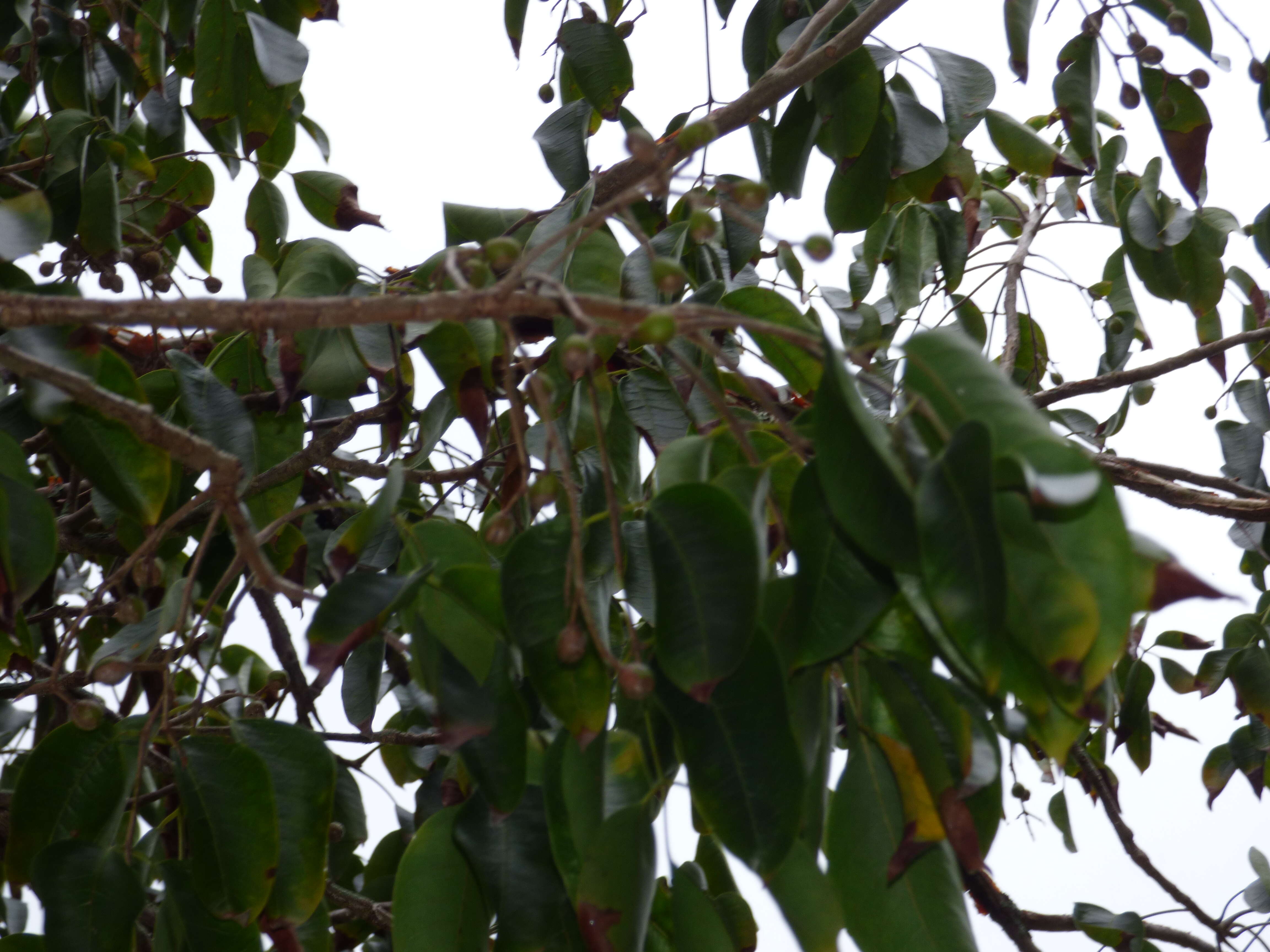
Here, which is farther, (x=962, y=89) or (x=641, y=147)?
(x=962, y=89)

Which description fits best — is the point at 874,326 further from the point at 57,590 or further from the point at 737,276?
the point at 57,590

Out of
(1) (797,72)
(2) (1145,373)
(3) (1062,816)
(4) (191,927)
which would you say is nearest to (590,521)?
(4) (191,927)

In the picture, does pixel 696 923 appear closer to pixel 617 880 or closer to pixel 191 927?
pixel 617 880

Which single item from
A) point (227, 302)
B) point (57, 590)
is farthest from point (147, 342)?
point (227, 302)

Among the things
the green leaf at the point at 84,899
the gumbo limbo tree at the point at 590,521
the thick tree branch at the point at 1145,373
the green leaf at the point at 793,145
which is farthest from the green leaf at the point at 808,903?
the thick tree branch at the point at 1145,373

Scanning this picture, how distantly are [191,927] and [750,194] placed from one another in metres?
0.54

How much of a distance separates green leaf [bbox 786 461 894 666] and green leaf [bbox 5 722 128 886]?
45cm

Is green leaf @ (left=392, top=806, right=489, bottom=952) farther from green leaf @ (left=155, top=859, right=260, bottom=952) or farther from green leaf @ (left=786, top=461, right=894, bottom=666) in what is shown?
green leaf @ (left=786, top=461, right=894, bottom=666)

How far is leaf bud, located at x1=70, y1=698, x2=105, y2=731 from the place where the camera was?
25.0 inches

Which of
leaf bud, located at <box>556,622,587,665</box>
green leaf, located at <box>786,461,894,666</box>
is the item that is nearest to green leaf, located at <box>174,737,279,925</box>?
leaf bud, located at <box>556,622,587,665</box>

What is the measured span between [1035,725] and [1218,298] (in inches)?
40.7

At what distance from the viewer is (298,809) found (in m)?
0.64

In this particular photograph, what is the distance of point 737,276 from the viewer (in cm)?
110

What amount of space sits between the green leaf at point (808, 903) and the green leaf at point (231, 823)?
278mm
